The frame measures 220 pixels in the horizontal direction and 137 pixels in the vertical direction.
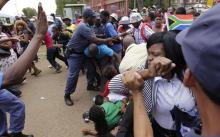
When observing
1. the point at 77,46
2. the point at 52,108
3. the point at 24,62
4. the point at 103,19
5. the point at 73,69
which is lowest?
the point at 52,108

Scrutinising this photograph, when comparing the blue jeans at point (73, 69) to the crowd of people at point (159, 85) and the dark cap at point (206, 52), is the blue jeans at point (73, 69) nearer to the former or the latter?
the crowd of people at point (159, 85)

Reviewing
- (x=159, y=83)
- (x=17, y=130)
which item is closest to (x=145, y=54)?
(x=159, y=83)

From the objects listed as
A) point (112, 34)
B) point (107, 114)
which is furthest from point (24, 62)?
point (112, 34)

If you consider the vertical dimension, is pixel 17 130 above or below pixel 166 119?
below

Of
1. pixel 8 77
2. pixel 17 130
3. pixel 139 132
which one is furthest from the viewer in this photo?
pixel 17 130

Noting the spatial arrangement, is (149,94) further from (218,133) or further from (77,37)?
(77,37)

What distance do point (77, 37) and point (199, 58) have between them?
16.9 feet

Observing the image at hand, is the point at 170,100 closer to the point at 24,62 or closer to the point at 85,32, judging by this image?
the point at 24,62

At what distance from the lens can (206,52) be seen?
0.84m

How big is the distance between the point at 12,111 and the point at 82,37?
2.16m

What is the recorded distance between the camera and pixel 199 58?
86cm

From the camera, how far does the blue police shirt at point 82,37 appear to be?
575cm

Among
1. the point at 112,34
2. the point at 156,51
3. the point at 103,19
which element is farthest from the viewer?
the point at 103,19

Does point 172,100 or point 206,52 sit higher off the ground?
point 206,52
